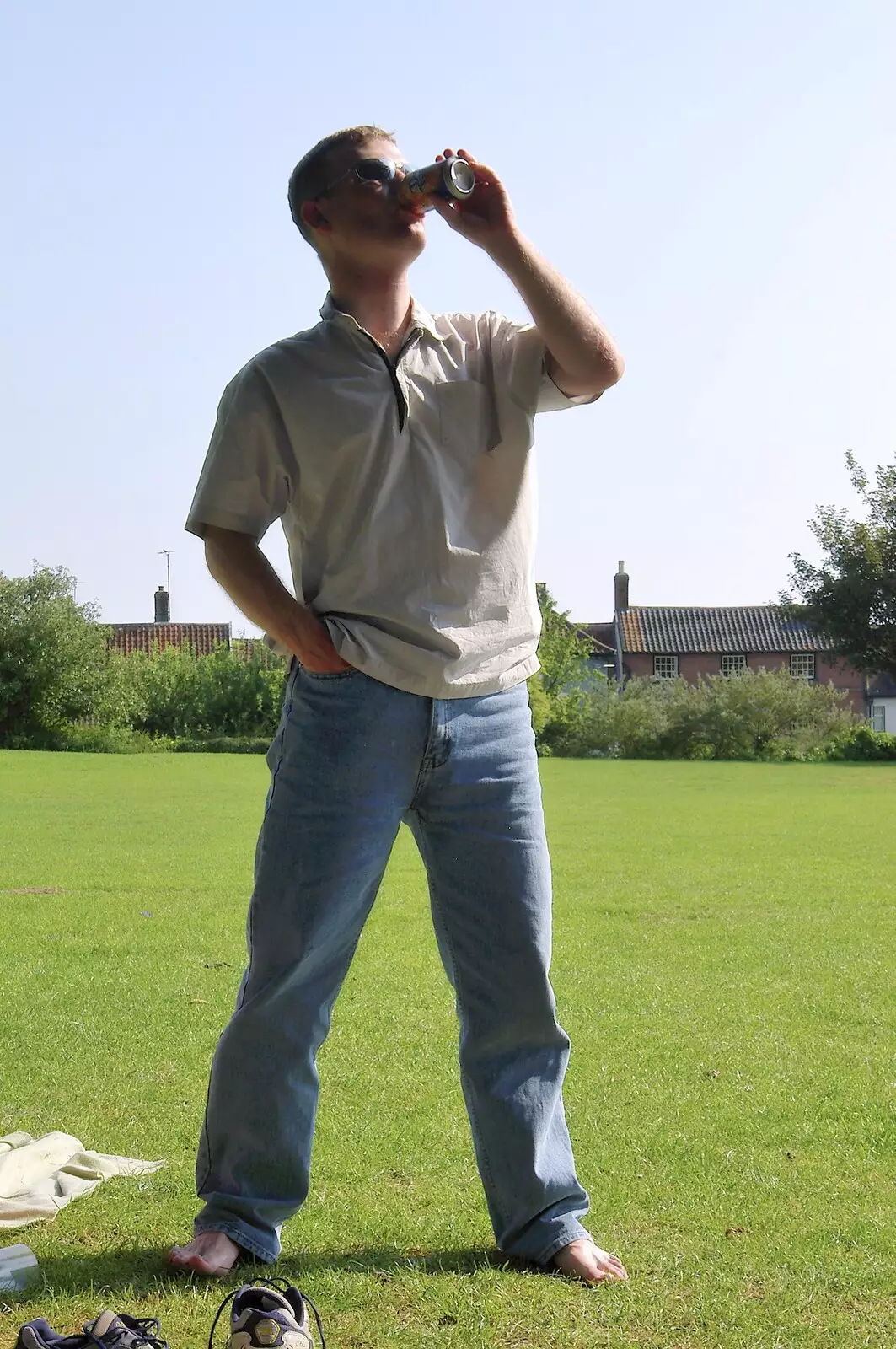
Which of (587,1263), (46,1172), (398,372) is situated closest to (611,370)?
(398,372)

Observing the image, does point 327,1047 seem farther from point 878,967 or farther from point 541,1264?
point 878,967

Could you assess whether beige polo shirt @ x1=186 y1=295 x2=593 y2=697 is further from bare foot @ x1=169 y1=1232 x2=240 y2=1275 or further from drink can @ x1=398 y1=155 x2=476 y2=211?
bare foot @ x1=169 y1=1232 x2=240 y2=1275

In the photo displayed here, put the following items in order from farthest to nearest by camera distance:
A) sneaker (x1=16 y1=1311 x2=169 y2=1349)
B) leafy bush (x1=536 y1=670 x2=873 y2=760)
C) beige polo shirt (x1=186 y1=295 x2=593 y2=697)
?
leafy bush (x1=536 y1=670 x2=873 y2=760), beige polo shirt (x1=186 y1=295 x2=593 y2=697), sneaker (x1=16 y1=1311 x2=169 y2=1349)

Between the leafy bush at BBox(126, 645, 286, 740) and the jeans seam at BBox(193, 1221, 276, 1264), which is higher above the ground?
the leafy bush at BBox(126, 645, 286, 740)

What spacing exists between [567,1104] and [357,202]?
3144 mm

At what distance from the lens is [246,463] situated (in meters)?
3.13

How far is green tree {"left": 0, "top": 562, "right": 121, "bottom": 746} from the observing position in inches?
1721

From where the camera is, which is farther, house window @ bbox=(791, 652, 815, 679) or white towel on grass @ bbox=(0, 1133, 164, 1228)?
house window @ bbox=(791, 652, 815, 679)

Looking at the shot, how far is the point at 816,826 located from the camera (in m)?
16.7

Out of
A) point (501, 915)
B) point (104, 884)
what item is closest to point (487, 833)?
point (501, 915)

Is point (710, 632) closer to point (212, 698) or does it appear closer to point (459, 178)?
point (212, 698)

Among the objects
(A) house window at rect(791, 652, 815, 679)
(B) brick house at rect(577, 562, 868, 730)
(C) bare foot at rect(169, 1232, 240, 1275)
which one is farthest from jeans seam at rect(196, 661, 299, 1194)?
(A) house window at rect(791, 652, 815, 679)

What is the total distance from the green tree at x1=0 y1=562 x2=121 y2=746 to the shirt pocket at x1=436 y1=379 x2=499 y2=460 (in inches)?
1658

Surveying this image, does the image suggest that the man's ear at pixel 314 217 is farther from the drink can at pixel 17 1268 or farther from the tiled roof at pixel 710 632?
the tiled roof at pixel 710 632
